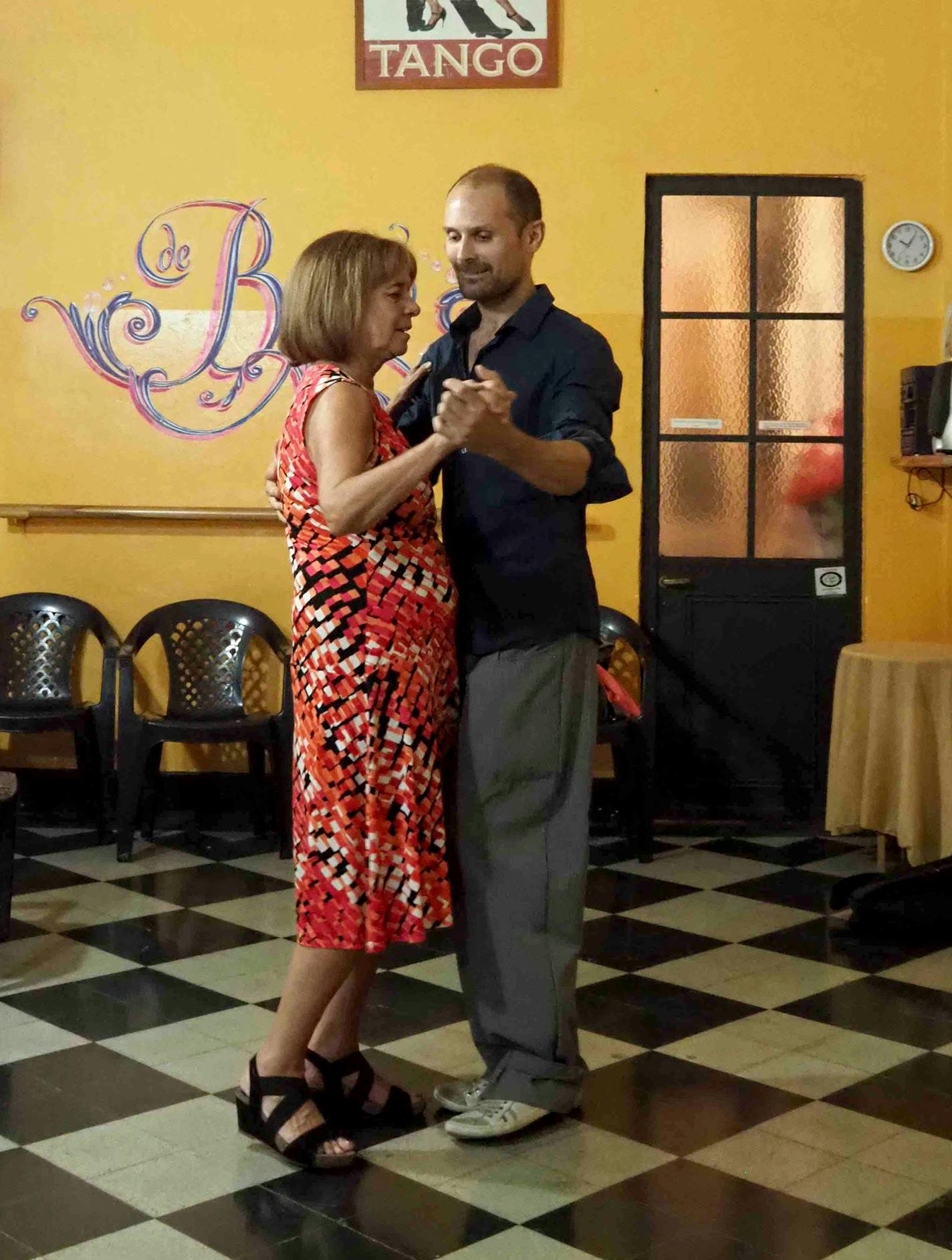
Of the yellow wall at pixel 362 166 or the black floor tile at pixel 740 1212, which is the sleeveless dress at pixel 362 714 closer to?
the black floor tile at pixel 740 1212

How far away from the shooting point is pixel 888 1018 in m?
3.32

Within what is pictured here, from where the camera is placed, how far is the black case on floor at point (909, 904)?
12.9 ft

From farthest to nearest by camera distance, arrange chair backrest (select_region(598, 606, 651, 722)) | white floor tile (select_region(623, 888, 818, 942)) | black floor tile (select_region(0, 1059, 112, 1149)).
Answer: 1. chair backrest (select_region(598, 606, 651, 722))
2. white floor tile (select_region(623, 888, 818, 942))
3. black floor tile (select_region(0, 1059, 112, 1149))

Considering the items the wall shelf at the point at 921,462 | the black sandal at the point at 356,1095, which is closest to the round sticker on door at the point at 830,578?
the wall shelf at the point at 921,462

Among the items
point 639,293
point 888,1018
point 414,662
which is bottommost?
point 888,1018

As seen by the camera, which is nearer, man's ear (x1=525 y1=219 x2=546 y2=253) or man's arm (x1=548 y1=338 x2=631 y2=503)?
man's arm (x1=548 y1=338 x2=631 y2=503)

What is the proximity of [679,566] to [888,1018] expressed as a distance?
234 cm

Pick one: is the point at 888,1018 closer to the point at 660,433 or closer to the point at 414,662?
the point at 414,662

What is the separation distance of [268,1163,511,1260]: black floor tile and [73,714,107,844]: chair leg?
2.82 meters

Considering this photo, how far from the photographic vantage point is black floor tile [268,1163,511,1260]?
224cm

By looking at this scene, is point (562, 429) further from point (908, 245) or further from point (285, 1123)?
point (908, 245)

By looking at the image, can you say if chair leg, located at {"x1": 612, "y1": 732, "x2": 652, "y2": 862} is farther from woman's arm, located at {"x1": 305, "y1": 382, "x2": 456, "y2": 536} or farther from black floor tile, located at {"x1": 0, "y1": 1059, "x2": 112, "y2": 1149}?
woman's arm, located at {"x1": 305, "y1": 382, "x2": 456, "y2": 536}

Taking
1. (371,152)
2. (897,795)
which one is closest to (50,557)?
(371,152)

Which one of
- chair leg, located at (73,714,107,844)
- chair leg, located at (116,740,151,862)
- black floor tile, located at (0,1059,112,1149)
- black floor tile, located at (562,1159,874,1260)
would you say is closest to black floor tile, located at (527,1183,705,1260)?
black floor tile, located at (562,1159,874,1260)
